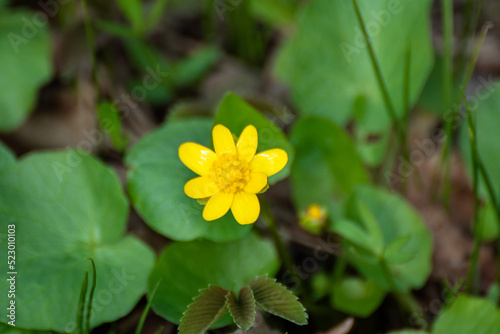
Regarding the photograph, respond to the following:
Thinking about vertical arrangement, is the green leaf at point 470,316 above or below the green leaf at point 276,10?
below

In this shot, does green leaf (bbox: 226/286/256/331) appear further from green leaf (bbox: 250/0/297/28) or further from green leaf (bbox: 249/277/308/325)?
green leaf (bbox: 250/0/297/28)

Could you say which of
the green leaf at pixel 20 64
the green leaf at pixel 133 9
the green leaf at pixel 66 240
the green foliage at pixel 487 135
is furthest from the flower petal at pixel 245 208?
the green leaf at pixel 20 64

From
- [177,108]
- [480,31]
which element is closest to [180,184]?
[177,108]

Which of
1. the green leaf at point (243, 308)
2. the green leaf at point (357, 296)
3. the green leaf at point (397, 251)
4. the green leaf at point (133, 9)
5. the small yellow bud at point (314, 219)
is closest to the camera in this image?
the green leaf at point (243, 308)

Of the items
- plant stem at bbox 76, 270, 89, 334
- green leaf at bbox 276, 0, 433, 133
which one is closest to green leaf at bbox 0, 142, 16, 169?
plant stem at bbox 76, 270, 89, 334

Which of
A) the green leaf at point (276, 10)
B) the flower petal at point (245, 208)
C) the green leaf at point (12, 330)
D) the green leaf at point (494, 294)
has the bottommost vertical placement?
the green leaf at point (12, 330)

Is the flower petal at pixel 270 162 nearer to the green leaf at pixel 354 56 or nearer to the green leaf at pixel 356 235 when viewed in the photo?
the green leaf at pixel 356 235
